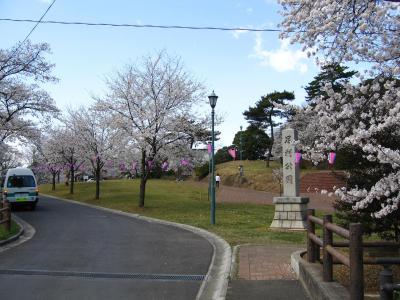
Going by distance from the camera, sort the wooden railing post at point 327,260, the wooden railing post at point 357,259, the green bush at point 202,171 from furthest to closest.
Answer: the green bush at point 202,171 → the wooden railing post at point 327,260 → the wooden railing post at point 357,259

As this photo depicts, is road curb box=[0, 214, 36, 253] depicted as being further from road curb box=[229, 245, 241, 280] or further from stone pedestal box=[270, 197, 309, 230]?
→ stone pedestal box=[270, 197, 309, 230]

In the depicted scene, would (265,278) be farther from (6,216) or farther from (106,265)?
(6,216)

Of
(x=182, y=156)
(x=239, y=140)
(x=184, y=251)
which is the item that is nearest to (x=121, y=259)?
(x=184, y=251)

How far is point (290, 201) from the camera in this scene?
17.2 m

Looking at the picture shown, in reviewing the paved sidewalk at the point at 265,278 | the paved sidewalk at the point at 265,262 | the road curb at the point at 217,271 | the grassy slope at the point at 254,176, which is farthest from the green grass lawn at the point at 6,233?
the grassy slope at the point at 254,176

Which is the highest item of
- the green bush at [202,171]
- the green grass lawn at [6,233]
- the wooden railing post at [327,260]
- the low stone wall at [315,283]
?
the green bush at [202,171]

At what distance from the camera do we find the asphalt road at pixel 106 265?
25.1 ft

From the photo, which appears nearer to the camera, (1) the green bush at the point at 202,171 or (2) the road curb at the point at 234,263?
(2) the road curb at the point at 234,263

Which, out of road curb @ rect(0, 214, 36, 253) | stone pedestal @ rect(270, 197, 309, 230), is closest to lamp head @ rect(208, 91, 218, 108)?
stone pedestal @ rect(270, 197, 309, 230)

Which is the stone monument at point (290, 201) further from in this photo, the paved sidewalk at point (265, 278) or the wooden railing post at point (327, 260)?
the wooden railing post at point (327, 260)

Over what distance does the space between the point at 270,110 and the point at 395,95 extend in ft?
185

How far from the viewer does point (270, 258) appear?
33.6ft

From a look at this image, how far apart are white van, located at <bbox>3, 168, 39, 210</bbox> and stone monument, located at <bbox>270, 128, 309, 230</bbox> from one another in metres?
15.5

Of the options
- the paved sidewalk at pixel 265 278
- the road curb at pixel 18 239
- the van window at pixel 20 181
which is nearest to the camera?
the paved sidewalk at pixel 265 278
